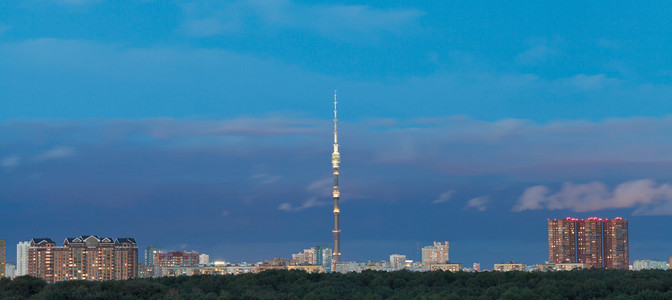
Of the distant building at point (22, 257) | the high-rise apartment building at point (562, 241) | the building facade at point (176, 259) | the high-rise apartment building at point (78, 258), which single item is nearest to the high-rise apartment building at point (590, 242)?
the high-rise apartment building at point (562, 241)

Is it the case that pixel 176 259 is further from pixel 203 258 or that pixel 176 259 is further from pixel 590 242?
pixel 590 242

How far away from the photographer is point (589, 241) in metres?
160

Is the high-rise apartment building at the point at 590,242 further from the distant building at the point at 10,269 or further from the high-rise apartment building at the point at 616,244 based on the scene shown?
the distant building at the point at 10,269

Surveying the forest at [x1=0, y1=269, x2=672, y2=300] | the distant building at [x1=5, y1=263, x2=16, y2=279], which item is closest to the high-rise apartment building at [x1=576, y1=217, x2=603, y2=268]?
the forest at [x1=0, y1=269, x2=672, y2=300]

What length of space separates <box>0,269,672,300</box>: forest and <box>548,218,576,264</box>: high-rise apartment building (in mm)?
104512

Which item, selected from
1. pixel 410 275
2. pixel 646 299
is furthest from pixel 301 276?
pixel 646 299

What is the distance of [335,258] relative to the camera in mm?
156875

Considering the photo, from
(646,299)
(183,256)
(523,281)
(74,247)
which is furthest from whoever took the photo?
(183,256)

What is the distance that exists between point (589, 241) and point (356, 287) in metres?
120

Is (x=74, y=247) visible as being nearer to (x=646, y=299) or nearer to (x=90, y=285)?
(x=90, y=285)

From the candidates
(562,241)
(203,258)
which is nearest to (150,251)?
(203,258)

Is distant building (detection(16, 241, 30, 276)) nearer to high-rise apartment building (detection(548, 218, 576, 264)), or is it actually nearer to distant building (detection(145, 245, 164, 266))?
distant building (detection(145, 245, 164, 266))

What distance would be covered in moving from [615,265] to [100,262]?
10017cm

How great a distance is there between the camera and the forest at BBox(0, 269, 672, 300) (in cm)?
3862
